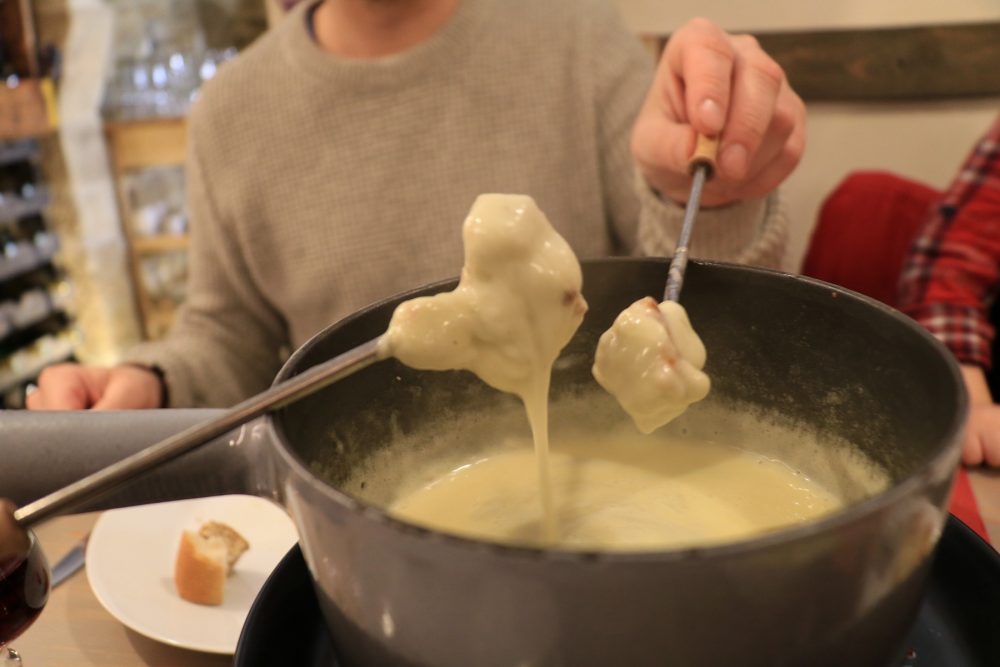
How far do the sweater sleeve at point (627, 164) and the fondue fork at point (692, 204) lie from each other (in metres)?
0.30

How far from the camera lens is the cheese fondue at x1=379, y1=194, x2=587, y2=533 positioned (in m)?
0.58

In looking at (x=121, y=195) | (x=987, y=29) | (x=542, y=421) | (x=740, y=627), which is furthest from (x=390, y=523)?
(x=121, y=195)

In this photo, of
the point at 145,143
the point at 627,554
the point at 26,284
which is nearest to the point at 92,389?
the point at 627,554

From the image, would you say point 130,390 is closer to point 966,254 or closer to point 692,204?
point 692,204

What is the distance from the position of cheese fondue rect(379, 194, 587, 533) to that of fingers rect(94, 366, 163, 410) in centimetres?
72

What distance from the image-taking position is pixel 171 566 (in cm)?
89

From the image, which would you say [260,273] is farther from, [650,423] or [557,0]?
[650,423]

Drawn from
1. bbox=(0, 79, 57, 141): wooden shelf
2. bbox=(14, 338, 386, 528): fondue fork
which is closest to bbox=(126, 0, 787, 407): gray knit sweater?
bbox=(14, 338, 386, 528): fondue fork

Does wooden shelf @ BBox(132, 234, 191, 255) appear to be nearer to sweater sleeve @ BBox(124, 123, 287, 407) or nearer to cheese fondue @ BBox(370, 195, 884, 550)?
sweater sleeve @ BBox(124, 123, 287, 407)

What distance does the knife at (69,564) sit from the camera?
87cm

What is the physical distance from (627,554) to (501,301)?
290mm

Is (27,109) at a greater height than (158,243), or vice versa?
(27,109)

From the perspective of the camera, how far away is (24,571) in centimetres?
61

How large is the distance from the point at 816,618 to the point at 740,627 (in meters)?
0.05
